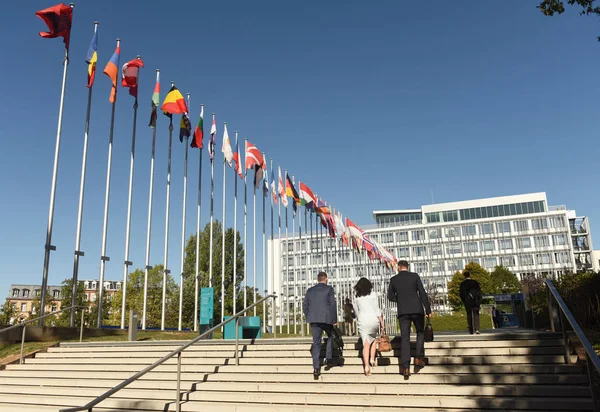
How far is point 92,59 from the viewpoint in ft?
64.4

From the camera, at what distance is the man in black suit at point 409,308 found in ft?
27.7

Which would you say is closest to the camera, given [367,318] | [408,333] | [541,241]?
[408,333]

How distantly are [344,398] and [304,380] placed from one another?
119 centimetres

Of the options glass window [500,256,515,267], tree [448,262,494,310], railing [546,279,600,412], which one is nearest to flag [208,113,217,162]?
railing [546,279,600,412]

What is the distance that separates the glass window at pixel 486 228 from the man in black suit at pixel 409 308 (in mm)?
91644

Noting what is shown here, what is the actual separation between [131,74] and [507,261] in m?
84.9

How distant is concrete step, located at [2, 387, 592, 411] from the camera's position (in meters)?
6.92

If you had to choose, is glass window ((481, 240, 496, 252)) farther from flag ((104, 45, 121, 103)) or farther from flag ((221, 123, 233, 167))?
flag ((104, 45, 121, 103))

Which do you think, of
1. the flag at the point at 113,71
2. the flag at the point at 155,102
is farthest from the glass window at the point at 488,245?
the flag at the point at 113,71

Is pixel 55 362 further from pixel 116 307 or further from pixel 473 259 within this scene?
pixel 473 259

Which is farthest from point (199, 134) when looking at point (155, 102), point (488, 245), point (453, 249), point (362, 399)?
point (488, 245)

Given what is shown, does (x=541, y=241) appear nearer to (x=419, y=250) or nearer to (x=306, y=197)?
(x=419, y=250)

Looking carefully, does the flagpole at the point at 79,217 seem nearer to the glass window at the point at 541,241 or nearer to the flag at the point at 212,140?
the flag at the point at 212,140

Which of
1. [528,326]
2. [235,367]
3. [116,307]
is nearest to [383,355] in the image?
[235,367]
